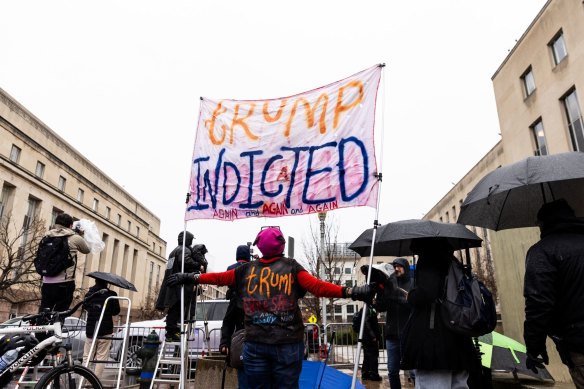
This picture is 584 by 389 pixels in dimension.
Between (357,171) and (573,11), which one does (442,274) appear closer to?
(357,171)

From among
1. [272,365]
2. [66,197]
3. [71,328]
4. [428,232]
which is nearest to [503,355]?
[428,232]

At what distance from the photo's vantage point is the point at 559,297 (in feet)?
10.4

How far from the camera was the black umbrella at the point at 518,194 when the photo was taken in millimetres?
3777

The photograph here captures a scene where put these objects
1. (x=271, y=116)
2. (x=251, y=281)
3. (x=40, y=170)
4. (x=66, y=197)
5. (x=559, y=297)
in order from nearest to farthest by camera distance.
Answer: (x=559, y=297)
(x=251, y=281)
(x=271, y=116)
(x=40, y=170)
(x=66, y=197)

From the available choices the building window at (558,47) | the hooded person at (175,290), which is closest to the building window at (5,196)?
the hooded person at (175,290)

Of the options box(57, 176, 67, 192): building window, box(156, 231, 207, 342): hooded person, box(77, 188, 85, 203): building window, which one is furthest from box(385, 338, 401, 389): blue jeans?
box(77, 188, 85, 203): building window

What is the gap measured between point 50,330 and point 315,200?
10.8 ft

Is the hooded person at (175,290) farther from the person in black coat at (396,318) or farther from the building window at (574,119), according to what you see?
the building window at (574,119)

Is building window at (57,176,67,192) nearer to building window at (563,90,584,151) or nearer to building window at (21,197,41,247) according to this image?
building window at (21,197,41,247)

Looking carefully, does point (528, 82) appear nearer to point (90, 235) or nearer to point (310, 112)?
point (310, 112)

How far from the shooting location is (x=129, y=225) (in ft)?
192

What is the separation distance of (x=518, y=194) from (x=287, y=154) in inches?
108

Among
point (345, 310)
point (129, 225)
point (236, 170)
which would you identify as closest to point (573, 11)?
point (236, 170)

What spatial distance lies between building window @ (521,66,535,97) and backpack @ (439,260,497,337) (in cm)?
2077
